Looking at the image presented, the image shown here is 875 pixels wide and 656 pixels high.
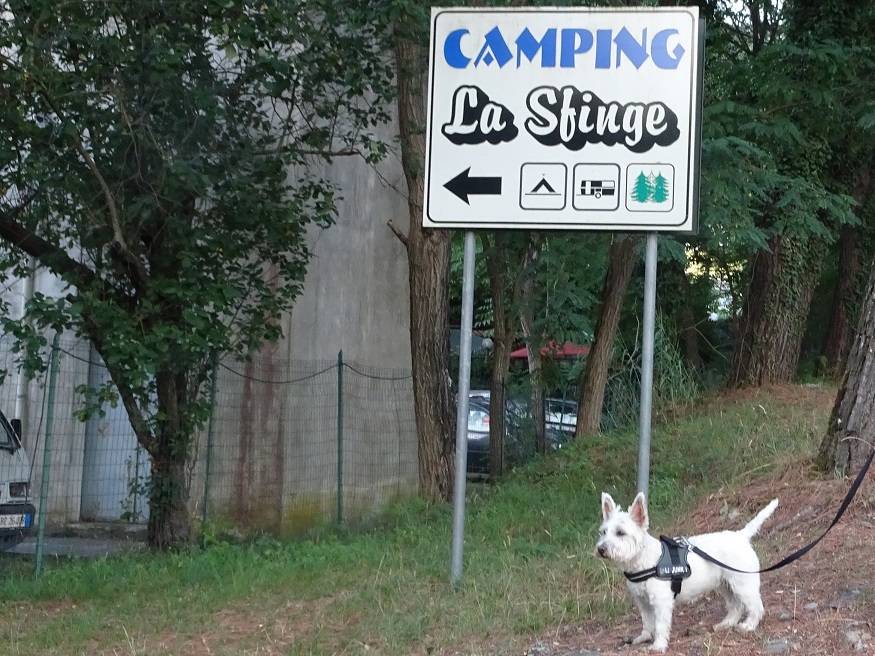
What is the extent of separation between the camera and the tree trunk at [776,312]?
15102 mm

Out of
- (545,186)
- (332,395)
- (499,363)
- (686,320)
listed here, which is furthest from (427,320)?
(686,320)

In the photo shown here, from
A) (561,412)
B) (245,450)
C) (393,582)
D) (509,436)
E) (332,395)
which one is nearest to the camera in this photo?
(393,582)

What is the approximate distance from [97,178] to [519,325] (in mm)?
9500

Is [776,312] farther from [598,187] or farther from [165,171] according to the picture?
[165,171]

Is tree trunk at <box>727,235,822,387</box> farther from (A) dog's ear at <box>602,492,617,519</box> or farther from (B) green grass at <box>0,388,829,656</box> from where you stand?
(A) dog's ear at <box>602,492,617,519</box>

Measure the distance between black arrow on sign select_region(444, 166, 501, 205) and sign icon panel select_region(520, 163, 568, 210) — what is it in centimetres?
22

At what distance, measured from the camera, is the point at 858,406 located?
747 cm

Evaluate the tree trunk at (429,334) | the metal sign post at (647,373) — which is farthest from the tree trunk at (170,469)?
the metal sign post at (647,373)

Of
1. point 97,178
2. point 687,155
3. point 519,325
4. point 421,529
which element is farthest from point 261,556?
point 519,325

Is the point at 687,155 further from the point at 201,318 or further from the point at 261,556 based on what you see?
the point at 261,556

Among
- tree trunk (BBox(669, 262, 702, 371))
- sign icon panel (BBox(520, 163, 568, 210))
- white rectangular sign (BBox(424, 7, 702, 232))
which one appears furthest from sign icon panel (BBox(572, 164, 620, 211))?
tree trunk (BBox(669, 262, 702, 371))

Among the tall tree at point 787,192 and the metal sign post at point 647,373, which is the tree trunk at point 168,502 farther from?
the tall tree at point 787,192

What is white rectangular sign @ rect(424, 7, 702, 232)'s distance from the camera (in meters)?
7.38

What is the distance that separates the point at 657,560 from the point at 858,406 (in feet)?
9.65
